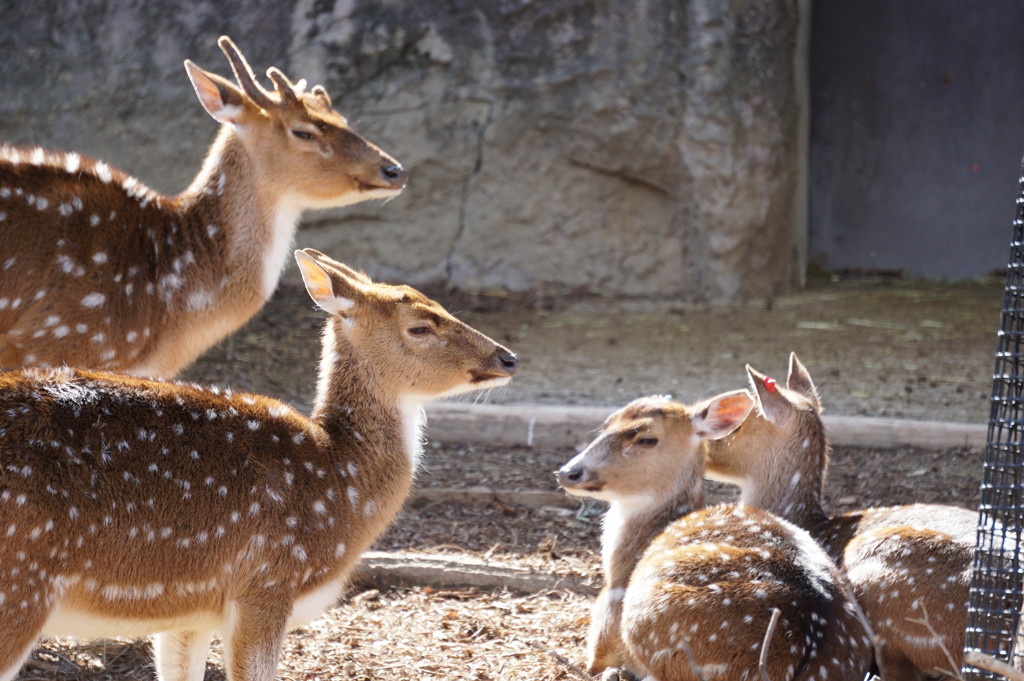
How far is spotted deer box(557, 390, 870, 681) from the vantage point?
13.1 ft

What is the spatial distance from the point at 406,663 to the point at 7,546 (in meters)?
1.81

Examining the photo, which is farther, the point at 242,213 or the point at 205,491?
the point at 242,213

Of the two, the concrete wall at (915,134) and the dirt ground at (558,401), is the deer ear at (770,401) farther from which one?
the concrete wall at (915,134)

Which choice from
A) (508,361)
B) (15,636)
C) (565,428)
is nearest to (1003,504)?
(508,361)

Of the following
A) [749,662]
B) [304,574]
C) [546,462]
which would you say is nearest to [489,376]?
[304,574]

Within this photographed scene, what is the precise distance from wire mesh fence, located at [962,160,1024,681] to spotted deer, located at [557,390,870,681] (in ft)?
1.44

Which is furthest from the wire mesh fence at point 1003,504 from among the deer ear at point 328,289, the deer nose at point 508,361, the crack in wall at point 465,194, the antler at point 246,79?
the crack in wall at point 465,194

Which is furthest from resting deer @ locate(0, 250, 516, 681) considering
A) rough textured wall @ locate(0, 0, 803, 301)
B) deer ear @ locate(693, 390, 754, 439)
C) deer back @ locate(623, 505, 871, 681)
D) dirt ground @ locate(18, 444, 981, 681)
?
rough textured wall @ locate(0, 0, 803, 301)

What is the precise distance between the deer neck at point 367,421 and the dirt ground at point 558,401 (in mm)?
797

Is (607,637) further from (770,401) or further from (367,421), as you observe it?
(770,401)

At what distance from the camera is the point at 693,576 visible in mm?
4207

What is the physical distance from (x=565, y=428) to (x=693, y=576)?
2913mm

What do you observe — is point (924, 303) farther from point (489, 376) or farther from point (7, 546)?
point (7, 546)

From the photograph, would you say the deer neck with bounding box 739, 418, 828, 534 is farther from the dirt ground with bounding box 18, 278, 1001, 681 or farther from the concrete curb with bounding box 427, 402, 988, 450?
the concrete curb with bounding box 427, 402, 988, 450
